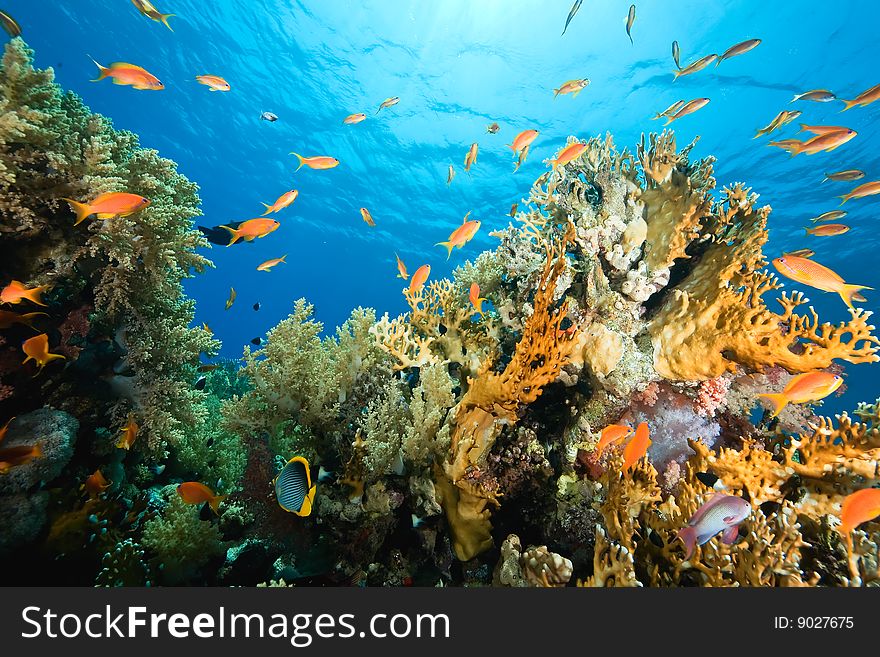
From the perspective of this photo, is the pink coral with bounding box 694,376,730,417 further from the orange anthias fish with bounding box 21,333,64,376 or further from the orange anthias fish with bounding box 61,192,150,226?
the orange anthias fish with bounding box 21,333,64,376

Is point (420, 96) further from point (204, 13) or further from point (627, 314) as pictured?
point (627, 314)

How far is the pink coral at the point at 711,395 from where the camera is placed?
12.6 ft

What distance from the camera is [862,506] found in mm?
2170

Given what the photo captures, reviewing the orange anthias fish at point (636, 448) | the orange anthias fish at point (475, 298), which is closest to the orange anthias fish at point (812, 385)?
the orange anthias fish at point (636, 448)

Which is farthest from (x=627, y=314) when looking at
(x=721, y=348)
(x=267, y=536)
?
(x=267, y=536)

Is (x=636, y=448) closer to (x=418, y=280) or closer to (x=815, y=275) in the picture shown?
(x=815, y=275)

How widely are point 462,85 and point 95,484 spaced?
85.2 ft

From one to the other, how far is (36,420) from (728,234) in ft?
23.6

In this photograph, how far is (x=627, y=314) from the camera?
4281 mm

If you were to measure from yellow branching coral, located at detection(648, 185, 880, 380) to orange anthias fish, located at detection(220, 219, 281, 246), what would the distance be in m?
4.74

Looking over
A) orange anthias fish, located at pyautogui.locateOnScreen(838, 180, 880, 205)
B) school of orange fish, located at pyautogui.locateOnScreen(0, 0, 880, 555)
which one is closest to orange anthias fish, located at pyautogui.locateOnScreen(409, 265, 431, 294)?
school of orange fish, located at pyautogui.locateOnScreen(0, 0, 880, 555)

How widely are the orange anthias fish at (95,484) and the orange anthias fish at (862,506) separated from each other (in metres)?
5.83

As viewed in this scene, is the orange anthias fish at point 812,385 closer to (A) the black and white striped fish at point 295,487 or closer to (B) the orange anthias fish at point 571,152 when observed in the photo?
(B) the orange anthias fish at point 571,152

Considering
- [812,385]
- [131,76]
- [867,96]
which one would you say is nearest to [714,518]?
[812,385]
